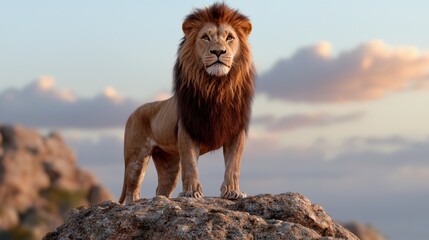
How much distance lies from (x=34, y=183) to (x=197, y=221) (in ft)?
232

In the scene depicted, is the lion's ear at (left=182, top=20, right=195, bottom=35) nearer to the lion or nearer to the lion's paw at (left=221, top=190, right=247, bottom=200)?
the lion

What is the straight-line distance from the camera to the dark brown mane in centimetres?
1038

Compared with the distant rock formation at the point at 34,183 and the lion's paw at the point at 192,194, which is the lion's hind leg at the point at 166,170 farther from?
the distant rock formation at the point at 34,183

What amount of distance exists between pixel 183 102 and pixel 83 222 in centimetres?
354

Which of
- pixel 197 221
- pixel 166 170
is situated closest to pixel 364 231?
pixel 166 170

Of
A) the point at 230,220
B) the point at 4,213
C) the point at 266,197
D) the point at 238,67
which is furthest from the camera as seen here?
the point at 4,213

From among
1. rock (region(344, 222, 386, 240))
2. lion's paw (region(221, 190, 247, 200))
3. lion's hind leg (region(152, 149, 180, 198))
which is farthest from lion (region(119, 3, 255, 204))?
rock (region(344, 222, 386, 240))

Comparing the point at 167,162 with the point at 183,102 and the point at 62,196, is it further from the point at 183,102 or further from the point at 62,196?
the point at 62,196

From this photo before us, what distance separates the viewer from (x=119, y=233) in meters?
7.04

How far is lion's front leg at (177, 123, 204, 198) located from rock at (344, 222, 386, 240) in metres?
41.3

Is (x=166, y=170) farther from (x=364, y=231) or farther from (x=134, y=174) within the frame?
(x=364, y=231)

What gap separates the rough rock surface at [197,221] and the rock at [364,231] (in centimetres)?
4389

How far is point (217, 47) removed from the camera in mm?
10086

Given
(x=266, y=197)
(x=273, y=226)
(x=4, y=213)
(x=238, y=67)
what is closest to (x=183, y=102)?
(x=238, y=67)
